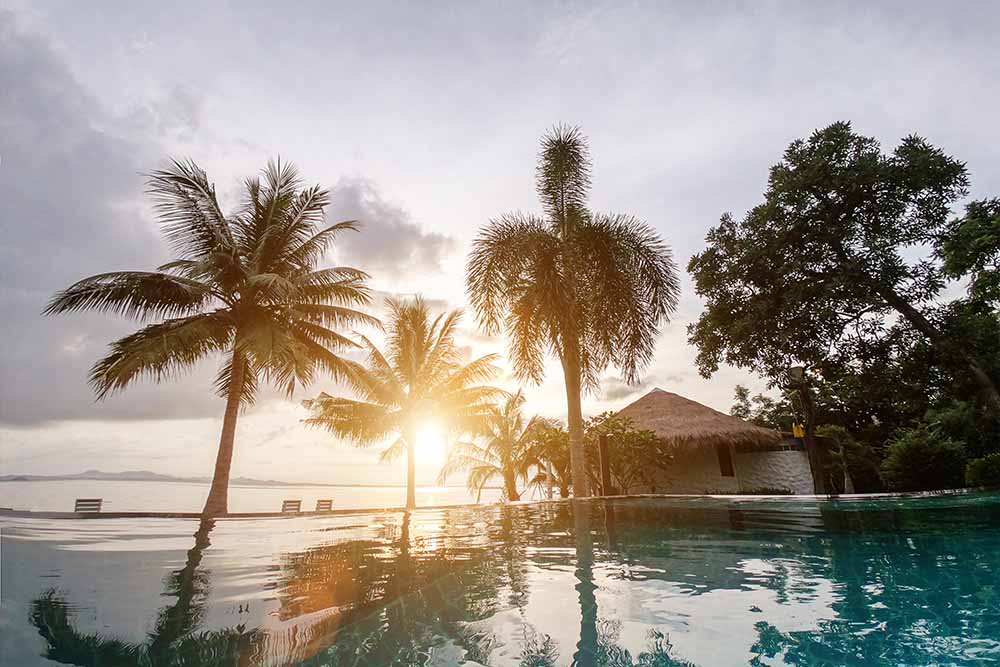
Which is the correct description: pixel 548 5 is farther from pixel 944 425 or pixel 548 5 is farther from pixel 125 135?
pixel 944 425

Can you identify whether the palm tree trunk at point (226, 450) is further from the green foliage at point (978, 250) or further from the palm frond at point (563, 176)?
the green foliage at point (978, 250)

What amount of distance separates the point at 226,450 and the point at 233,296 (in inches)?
140

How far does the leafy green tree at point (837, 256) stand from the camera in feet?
37.1

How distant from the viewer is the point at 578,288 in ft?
38.2

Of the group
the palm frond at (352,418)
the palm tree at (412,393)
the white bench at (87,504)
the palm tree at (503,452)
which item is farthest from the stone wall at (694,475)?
the white bench at (87,504)

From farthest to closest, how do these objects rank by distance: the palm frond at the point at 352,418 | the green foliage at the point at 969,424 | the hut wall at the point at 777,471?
1. the hut wall at the point at 777,471
2. the palm frond at the point at 352,418
3. the green foliage at the point at 969,424

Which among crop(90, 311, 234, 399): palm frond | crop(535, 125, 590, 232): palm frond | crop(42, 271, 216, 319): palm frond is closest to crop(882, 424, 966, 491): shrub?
crop(535, 125, 590, 232): palm frond

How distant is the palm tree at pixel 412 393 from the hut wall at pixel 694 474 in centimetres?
714

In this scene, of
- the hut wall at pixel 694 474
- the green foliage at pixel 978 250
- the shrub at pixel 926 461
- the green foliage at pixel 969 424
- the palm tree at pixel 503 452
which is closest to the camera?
the green foliage at pixel 978 250

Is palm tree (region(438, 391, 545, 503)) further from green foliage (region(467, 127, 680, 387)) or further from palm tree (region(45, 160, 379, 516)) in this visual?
palm tree (region(45, 160, 379, 516))

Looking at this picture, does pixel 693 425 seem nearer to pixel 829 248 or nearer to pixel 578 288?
pixel 829 248

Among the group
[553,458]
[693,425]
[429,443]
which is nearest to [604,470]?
[553,458]

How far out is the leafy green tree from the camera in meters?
11.3

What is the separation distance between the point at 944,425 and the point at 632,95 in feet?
45.0
